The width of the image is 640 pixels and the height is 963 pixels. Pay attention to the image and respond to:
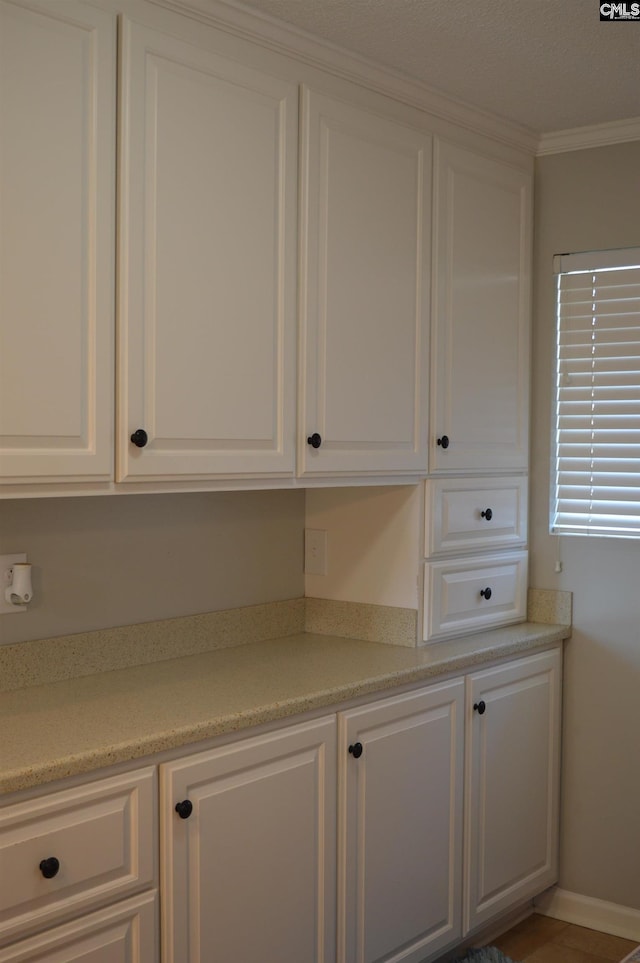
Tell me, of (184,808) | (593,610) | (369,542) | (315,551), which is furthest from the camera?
(593,610)

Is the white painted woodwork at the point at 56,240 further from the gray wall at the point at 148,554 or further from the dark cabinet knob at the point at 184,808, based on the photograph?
the dark cabinet knob at the point at 184,808

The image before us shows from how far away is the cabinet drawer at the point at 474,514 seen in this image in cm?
282

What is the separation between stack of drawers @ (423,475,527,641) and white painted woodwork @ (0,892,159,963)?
3.79 feet

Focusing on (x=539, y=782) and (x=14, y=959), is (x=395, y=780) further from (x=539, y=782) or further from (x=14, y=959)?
(x=14, y=959)

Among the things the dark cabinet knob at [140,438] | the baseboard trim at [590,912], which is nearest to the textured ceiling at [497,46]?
the dark cabinet knob at [140,438]

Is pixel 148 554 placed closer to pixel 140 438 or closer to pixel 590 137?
pixel 140 438

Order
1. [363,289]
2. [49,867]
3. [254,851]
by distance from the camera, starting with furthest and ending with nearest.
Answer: [363,289] → [254,851] → [49,867]

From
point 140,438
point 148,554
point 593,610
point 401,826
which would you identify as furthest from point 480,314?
point 401,826

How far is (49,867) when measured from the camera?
171 cm

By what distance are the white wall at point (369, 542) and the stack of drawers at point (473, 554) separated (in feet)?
0.15

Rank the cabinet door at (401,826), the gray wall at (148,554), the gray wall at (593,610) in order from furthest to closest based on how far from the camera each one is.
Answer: the gray wall at (593,610), the cabinet door at (401,826), the gray wall at (148,554)

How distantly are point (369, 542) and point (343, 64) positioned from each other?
1.26 metres

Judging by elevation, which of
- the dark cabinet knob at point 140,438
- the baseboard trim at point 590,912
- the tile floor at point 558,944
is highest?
the dark cabinet knob at point 140,438

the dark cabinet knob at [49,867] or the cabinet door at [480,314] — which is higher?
the cabinet door at [480,314]
